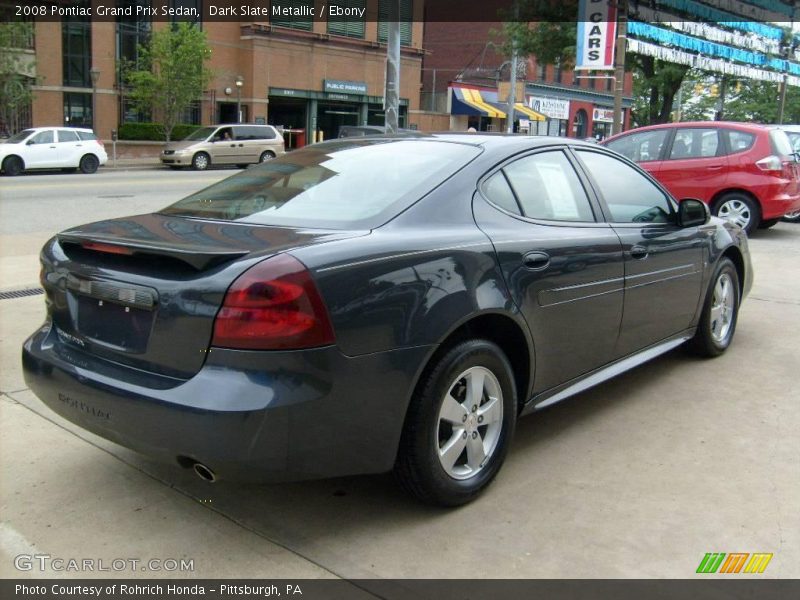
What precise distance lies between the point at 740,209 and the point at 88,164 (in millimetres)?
21828

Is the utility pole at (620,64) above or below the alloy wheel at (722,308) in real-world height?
above

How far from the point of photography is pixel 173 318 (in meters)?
2.88

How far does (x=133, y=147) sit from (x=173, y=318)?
34.5 metres

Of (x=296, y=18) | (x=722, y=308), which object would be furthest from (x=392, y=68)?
(x=296, y=18)

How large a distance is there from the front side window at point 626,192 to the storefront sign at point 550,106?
4778cm

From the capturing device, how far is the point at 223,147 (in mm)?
30656

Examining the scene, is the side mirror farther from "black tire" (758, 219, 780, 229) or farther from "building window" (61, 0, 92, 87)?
"building window" (61, 0, 92, 87)

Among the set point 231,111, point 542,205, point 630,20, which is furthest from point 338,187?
point 231,111

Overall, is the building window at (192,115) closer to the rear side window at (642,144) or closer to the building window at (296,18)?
the building window at (296,18)

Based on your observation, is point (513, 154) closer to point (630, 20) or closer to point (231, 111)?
point (630, 20)

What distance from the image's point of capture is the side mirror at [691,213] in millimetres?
4922

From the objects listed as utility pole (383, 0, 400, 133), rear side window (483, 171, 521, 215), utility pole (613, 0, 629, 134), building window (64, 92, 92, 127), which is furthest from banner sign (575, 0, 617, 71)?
building window (64, 92, 92, 127)

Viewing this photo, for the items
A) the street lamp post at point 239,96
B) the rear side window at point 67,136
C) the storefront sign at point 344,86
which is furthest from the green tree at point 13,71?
the storefront sign at point 344,86

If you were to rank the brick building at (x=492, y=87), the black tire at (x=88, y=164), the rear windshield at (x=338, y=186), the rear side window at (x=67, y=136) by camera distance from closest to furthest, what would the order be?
the rear windshield at (x=338, y=186) < the rear side window at (x=67, y=136) < the black tire at (x=88, y=164) < the brick building at (x=492, y=87)
